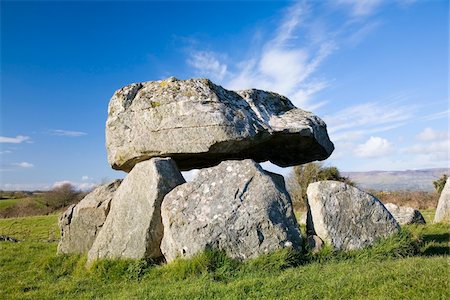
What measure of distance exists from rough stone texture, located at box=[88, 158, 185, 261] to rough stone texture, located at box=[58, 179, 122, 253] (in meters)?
1.17

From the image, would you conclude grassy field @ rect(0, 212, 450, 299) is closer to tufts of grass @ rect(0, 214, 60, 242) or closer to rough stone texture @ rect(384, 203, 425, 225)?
rough stone texture @ rect(384, 203, 425, 225)

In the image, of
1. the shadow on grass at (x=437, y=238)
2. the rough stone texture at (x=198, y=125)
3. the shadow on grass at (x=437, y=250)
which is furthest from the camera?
the shadow on grass at (x=437, y=238)

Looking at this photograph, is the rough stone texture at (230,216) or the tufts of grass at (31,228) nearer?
the rough stone texture at (230,216)

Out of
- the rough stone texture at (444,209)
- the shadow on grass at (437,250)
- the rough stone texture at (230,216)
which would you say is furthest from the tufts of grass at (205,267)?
the rough stone texture at (444,209)

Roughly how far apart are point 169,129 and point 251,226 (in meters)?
3.35

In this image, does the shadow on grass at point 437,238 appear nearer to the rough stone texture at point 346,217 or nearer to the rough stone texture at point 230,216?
the rough stone texture at point 346,217

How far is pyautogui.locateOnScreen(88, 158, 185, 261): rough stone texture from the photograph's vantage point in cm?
845

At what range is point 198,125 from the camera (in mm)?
9328

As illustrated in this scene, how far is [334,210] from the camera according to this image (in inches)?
333

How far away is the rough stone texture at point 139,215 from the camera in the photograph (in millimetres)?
8445

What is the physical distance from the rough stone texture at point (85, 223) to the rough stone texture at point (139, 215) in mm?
1169

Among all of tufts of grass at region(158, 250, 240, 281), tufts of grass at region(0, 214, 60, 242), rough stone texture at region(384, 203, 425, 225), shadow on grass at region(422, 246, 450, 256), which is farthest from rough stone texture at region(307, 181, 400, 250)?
tufts of grass at region(0, 214, 60, 242)

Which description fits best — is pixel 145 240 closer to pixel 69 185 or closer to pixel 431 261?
pixel 431 261

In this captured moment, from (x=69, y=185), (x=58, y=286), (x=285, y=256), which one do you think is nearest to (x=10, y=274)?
(x=58, y=286)
